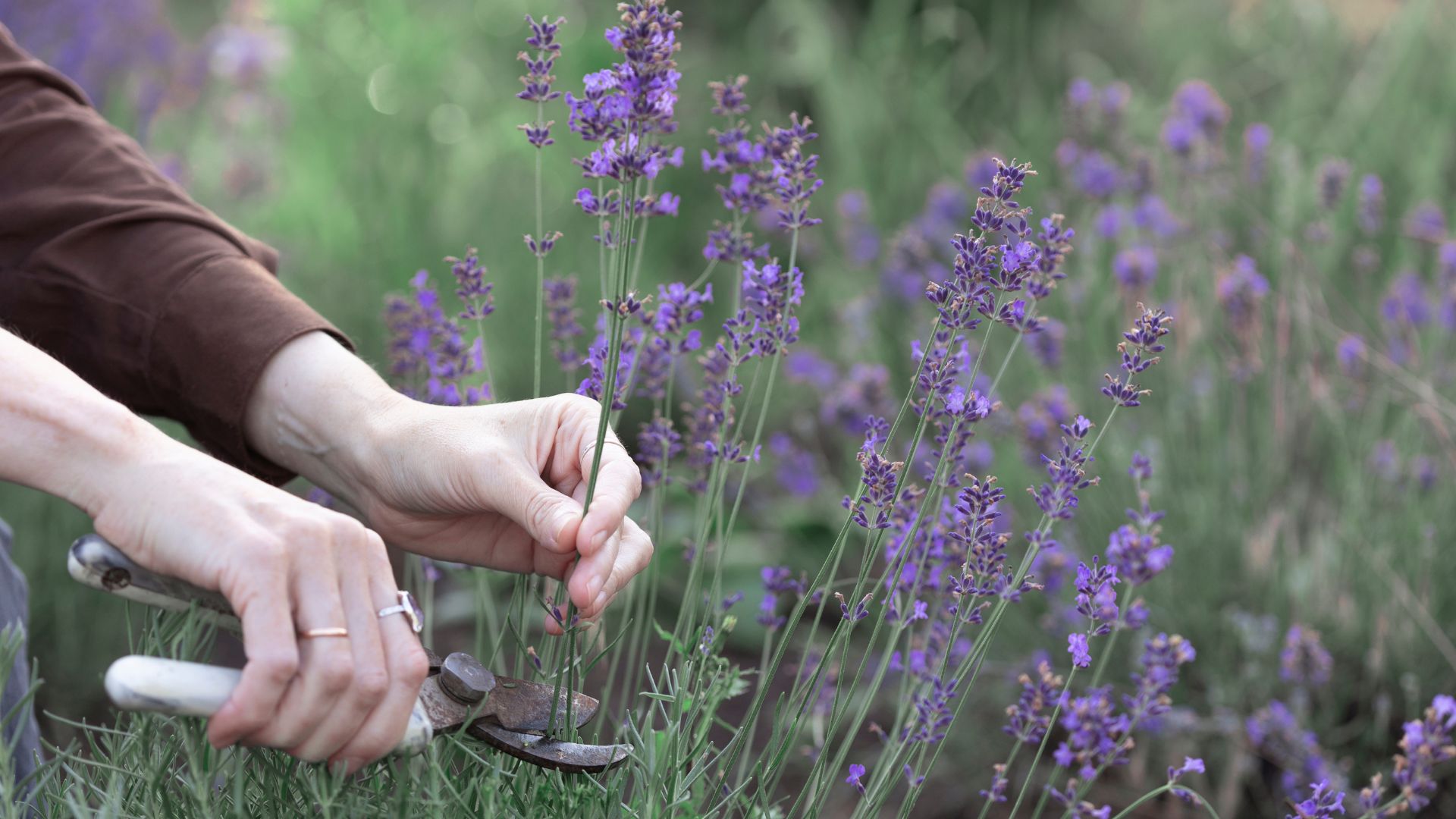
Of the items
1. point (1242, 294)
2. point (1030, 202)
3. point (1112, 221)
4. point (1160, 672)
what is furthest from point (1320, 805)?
point (1030, 202)

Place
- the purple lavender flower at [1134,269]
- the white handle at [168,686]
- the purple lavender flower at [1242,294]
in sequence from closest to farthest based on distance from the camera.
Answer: the white handle at [168,686] → the purple lavender flower at [1242,294] → the purple lavender flower at [1134,269]

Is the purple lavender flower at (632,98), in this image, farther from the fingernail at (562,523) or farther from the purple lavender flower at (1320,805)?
the purple lavender flower at (1320,805)

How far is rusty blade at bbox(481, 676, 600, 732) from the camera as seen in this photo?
3.67ft

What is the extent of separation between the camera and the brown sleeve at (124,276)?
4.73 ft

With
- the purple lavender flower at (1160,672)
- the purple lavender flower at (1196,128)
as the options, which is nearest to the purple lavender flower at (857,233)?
the purple lavender flower at (1196,128)

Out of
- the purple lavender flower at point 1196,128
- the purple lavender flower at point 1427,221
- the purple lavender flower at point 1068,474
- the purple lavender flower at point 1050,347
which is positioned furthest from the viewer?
the purple lavender flower at point 1427,221

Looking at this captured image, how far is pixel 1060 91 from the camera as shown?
5285 mm

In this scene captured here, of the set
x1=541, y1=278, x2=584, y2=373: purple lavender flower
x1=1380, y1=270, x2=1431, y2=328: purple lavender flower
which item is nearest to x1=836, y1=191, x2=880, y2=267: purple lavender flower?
x1=1380, y1=270, x2=1431, y2=328: purple lavender flower

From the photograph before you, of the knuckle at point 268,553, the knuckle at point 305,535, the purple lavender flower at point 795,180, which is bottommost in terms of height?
the knuckle at point 268,553

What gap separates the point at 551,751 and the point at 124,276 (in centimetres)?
83

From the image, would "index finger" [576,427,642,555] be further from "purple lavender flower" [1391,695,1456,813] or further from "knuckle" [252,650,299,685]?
"purple lavender flower" [1391,695,1456,813]

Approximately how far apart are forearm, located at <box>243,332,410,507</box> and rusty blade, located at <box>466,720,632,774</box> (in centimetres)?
35

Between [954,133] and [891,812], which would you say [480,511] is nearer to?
[891,812]

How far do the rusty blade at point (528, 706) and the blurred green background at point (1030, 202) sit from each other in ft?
4.84
